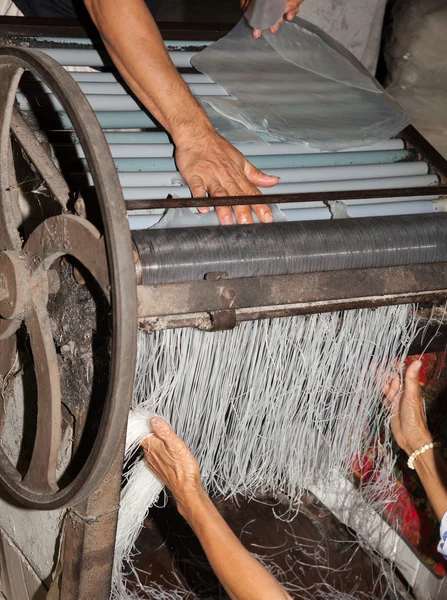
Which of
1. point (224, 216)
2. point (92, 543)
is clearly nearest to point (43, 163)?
point (224, 216)

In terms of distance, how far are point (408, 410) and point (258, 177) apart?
87 cm

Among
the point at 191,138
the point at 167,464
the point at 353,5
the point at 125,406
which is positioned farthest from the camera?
the point at 353,5

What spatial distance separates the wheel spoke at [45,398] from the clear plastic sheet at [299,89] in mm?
797

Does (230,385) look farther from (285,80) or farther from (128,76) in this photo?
(285,80)

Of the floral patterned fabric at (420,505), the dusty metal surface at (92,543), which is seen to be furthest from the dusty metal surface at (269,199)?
the floral patterned fabric at (420,505)

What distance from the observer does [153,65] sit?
1.70m

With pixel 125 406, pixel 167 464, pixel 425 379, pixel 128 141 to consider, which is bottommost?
pixel 425 379

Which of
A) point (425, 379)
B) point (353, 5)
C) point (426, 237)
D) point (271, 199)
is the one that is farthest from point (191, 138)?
point (353, 5)

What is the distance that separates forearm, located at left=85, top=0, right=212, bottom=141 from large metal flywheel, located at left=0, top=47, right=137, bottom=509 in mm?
299

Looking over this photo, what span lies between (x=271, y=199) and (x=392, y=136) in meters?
0.74

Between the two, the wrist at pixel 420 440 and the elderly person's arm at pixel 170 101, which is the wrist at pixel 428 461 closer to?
the wrist at pixel 420 440

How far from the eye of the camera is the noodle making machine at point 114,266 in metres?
1.14

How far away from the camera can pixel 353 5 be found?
140 inches

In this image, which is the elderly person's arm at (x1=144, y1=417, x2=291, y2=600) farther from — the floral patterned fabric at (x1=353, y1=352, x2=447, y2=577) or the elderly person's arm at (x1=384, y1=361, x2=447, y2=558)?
the floral patterned fabric at (x1=353, y1=352, x2=447, y2=577)
